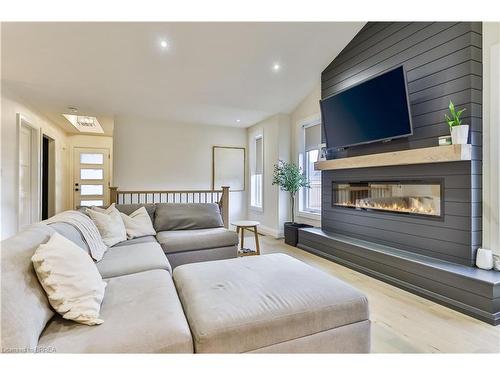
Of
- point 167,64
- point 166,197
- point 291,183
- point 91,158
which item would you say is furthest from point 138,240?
point 91,158

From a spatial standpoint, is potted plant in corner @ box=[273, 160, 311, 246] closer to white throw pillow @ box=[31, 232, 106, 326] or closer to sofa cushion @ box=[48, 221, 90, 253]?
sofa cushion @ box=[48, 221, 90, 253]

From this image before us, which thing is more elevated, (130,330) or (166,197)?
(166,197)

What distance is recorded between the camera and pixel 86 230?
2.17 m

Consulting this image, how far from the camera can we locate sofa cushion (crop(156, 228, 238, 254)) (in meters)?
2.94

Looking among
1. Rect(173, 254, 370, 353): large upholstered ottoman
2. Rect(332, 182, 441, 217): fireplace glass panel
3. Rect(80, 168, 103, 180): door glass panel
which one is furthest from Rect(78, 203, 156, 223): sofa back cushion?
Rect(80, 168, 103, 180): door glass panel

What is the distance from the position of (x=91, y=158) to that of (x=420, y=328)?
812cm

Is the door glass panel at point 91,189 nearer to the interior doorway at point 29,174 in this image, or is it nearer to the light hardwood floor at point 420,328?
the interior doorway at point 29,174

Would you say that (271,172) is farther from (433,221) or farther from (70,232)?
(70,232)

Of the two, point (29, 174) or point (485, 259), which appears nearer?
point (485, 259)

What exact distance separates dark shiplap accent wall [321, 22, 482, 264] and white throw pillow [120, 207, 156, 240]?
2677 millimetres

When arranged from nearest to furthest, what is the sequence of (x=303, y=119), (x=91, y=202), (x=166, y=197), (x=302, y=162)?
(x=303, y=119) → (x=302, y=162) → (x=166, y=197) → (x=91, y=202)

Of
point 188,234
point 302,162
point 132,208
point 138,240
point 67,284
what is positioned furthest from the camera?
point 302,162
